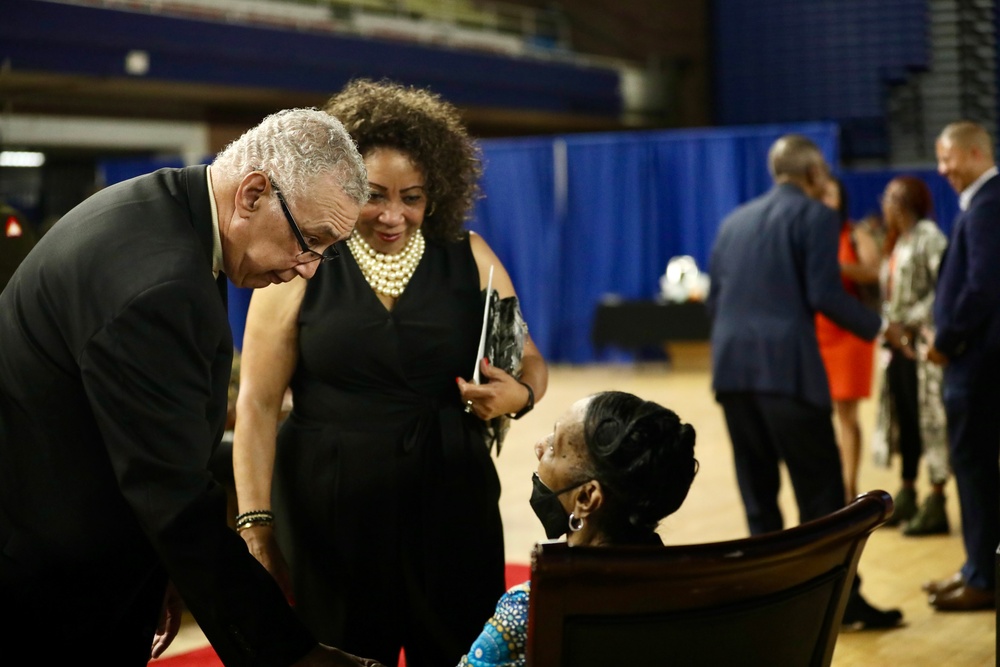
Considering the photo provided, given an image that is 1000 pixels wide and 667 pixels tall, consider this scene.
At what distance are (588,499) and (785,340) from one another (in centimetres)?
209

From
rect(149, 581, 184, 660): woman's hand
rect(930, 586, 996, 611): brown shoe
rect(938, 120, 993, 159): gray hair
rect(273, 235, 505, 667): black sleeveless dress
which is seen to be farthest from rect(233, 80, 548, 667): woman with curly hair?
rect(938, 120, 993, 159): gray hair

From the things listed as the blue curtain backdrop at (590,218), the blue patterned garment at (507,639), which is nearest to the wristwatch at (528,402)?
the blue patterned garment at (507,639)

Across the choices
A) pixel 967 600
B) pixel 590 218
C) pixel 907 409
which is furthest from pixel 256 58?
pixel 967 600

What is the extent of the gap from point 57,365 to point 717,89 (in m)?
17.2

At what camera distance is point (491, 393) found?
2.03 m

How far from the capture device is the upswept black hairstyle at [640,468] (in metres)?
1.62

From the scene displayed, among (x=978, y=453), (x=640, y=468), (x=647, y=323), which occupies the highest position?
(x=640, y=468)

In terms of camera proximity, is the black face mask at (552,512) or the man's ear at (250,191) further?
the black face mask at (552,512)

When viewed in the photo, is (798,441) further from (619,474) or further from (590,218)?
(590,218)

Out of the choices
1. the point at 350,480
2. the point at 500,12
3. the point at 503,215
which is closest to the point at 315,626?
the point at 350,480

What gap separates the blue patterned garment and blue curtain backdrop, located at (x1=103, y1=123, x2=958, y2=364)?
9425mm

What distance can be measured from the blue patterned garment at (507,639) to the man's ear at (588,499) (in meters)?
0.16

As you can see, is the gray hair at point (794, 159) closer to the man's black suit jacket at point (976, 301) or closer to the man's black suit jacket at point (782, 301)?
the man's black suit jacket at point (782, 301)

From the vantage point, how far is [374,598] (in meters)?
2.04
